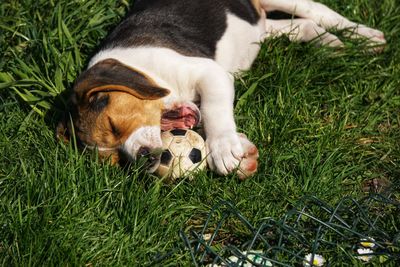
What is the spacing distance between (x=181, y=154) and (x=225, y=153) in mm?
281

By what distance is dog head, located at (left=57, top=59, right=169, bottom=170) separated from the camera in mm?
4477

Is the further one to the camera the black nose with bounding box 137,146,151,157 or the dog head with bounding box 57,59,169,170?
the dog head with bounding box 57,59,169,170

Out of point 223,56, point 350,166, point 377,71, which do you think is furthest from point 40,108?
point 377,71

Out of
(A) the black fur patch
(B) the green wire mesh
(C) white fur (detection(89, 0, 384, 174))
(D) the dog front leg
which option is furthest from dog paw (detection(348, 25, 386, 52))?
(B) the green wire mesh

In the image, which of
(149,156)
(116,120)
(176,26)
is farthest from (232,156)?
(176,26)

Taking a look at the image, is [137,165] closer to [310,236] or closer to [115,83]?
[115,83]

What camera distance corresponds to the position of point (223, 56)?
5.41 meters

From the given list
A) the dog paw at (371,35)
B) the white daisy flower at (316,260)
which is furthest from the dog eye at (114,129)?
the dog paw at (371,35)

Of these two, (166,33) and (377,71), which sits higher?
(166,33)

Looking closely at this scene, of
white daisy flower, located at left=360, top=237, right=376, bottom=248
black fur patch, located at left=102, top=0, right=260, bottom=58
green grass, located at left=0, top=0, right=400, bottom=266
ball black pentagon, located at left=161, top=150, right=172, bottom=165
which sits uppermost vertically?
black fur patch, located at left=102, top=0, right=260, bottom=58

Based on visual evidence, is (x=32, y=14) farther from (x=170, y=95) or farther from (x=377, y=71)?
(x=377, y=71)

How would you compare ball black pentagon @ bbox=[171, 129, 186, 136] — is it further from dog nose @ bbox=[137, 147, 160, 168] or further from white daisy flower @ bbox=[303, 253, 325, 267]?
white daisy flower @ bbox=[303, 253, 325, 267]

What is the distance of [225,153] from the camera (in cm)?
442

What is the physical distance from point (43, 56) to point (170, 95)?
1162mm
